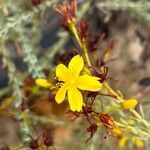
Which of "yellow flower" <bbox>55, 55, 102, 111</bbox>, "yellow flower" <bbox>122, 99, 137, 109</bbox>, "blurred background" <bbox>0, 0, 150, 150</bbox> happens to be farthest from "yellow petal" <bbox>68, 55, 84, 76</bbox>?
"blurred background" <bbox>0, 0, 150, 150</bbox>

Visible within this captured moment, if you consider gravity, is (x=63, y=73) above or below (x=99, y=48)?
above

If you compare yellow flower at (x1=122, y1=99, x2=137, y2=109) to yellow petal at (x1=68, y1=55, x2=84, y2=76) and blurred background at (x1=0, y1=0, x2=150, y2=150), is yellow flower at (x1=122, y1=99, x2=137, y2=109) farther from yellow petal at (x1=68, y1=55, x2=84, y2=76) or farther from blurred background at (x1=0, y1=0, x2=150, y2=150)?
blurred background at (x1=0, y1=0, x2=150, y2=150)

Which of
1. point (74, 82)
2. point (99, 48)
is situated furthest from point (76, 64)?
point (99, 48)

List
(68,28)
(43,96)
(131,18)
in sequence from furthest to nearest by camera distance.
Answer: (131,18) < (43,96) < (68,28)

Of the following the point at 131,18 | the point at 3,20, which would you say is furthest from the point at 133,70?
the point at 3,20

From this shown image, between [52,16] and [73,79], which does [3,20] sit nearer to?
[73,79]

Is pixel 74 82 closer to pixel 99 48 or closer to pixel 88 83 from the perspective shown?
pixel 88 83

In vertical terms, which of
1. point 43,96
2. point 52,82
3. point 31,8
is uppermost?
point 31,8
